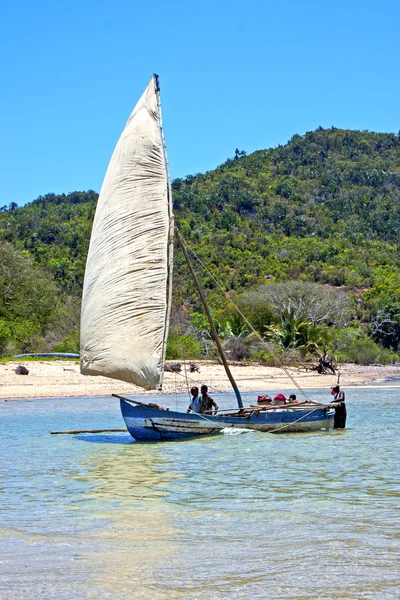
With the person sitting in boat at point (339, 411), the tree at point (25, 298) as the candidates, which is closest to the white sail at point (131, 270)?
the person sitting in boat at point (339, 411)

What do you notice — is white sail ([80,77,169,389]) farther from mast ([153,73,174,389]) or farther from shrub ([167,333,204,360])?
shrub ([167,333,204,360])

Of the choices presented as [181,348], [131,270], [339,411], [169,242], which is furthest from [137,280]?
[181,348]

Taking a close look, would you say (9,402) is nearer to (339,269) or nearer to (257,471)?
(257,471)

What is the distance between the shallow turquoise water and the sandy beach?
8.88 metres

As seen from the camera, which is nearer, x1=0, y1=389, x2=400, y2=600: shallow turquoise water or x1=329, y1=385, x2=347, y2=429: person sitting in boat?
x1=0, y1=389, x2=400, y2=600: shallow turquoise water

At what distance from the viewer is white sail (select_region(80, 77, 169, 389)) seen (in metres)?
15.0

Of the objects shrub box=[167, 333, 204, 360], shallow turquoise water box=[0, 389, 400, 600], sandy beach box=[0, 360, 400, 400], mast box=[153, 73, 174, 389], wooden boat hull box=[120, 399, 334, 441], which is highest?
mast box=[153, 73, 174, 389]

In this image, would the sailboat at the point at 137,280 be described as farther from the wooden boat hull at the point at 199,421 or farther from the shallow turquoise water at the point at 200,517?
the shallow turquoise water at the point at 200,517

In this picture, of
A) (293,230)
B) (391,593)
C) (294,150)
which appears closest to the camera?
(391,593)

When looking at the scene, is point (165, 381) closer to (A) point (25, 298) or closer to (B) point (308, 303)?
(A) point (25, 298)

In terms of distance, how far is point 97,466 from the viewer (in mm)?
13453

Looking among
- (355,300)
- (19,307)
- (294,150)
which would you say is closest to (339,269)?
(355,300)

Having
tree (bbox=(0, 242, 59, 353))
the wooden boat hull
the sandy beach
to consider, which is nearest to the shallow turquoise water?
the wooden boat hull

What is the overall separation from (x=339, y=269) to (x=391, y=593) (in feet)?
232
